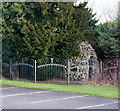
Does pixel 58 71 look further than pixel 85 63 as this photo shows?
No

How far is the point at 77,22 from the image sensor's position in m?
17.2

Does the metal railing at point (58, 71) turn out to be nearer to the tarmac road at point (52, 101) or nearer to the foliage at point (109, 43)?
the foliage at point (109, 43)

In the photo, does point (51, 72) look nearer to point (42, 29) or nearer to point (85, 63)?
point (85, 63)

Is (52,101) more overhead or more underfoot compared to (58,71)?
more underfoot

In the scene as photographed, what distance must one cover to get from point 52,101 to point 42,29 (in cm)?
756

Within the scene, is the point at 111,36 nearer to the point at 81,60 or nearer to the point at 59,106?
the point at 81,60

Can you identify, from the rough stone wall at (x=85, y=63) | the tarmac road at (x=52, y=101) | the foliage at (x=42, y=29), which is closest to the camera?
the tarmac road at (x=52, y=101)

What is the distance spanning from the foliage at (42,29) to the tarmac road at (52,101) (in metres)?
5.37

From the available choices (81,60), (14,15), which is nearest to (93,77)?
(81,60)

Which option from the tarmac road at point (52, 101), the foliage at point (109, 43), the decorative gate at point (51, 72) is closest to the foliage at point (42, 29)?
the decorative gate at point (51, 72)

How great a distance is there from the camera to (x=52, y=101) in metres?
9.02

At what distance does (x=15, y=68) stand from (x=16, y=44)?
1468 mm

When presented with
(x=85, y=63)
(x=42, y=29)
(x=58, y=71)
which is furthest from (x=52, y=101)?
(x=85, y=63)

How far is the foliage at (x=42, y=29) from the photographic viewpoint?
15.8 meters
